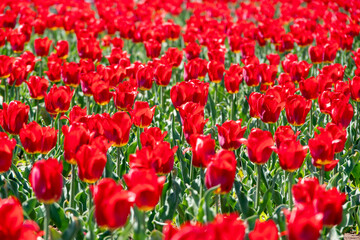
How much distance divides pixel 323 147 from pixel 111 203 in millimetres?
1364

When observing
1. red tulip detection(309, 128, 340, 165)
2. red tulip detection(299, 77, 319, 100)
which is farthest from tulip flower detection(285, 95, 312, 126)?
red tulip detection(309, 128, 340, 165)

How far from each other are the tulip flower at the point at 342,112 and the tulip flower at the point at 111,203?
1.96 metres

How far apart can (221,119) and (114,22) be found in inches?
148

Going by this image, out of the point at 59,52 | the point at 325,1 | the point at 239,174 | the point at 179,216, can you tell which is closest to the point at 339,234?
the point at 179,216

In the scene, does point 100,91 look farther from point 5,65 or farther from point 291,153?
point 291,153

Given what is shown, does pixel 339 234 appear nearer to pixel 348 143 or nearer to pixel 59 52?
pixel 348 143

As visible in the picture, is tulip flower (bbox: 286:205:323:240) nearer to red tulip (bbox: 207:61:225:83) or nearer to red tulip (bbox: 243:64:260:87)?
red tulip (bbox: 243:64:260:87)

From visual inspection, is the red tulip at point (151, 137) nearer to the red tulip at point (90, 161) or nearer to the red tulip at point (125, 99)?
the red tulip at point (90, 161)

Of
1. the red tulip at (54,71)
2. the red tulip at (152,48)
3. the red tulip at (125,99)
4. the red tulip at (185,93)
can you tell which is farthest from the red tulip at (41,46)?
the red tulip at (185,93)

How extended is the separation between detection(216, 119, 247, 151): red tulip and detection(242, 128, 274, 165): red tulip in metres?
0.27

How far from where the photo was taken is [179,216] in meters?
3.29

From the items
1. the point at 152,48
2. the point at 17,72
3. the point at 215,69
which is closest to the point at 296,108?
the point at 215,69

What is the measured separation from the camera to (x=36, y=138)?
125 inches

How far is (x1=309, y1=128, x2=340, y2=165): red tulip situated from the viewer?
9.77ft
